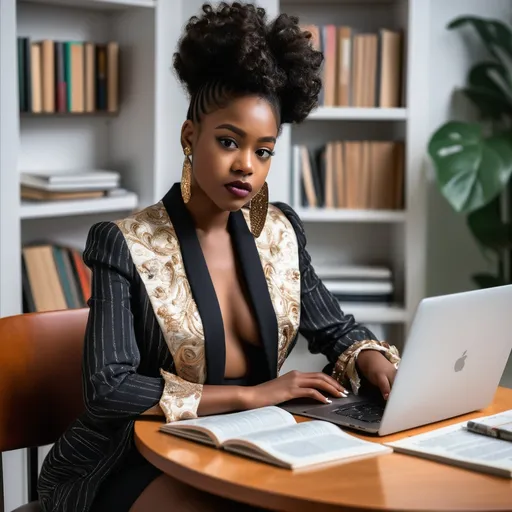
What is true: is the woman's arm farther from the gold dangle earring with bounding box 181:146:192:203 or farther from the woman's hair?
the woman's hair

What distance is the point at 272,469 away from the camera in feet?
4.77

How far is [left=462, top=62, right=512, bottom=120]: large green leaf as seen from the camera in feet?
12.4

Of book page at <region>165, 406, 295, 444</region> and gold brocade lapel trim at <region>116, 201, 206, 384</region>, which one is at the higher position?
gold brocade lapel trim at <region>116, 201, 206, 384</region>

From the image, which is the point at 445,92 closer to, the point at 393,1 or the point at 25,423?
the point at 393,1

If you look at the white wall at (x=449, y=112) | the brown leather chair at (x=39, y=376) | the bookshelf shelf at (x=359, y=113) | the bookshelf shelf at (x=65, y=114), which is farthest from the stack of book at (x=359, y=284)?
the brown leather chair at (x=39, y=376)

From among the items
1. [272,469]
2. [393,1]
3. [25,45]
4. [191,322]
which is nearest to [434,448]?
[272,469]

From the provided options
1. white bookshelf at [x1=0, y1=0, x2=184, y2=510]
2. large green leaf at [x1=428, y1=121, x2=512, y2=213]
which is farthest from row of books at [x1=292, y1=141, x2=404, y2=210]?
white bookshelf at [x1=0, y1=0, x2=184, y2=510]

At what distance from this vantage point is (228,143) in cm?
184

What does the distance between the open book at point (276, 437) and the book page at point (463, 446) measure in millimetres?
62

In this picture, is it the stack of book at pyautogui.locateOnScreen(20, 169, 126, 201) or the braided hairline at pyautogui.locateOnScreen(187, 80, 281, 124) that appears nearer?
the braided hairline at pyautogui.locateOnScreen(187, 80, 281, 124)

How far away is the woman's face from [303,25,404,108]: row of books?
1.78 meters

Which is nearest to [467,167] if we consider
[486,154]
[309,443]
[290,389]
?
[486,154]

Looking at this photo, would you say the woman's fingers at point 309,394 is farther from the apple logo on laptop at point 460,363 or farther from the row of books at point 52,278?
the row of books at point 52,278

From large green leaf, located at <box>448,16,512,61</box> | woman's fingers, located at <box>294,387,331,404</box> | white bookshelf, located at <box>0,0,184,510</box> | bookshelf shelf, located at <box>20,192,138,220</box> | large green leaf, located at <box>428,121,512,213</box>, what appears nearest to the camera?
woman's fingers, located at <box>294,387,331,404</box>
